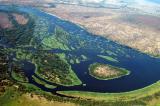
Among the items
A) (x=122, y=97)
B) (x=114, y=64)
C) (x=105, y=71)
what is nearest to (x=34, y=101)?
(x=122, y=97)

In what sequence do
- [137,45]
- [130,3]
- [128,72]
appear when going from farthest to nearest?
[130,3] → [137,45] → [128,72]

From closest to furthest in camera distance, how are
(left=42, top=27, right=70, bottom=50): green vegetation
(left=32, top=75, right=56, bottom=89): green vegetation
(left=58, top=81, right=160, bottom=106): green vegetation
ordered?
1. (left=58, top=81, right=160, bottom=106): green vegetation
2. (left=32, top=75, right=56, bottom=89): green vegetation
3. (left=42, top=27, right=70, bottom=50): green vegetation

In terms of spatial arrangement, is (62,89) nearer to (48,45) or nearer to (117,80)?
(117,80)

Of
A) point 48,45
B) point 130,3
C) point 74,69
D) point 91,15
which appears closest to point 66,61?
point 74,69

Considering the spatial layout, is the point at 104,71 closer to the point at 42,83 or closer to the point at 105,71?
the point at 105,71

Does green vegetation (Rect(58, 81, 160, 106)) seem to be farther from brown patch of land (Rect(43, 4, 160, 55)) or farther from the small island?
brown patch of land (Rect(43, 4, 160, 55))

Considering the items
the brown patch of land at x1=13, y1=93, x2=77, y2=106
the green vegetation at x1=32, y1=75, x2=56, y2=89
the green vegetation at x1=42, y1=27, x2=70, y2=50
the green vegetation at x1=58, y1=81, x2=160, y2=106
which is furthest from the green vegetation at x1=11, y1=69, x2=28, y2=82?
the green vegetation at x1=42, y1=27, x2=70, y2=50

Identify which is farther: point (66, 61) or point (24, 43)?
point (24, 43)

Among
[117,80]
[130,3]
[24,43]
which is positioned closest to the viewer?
[117,80]
